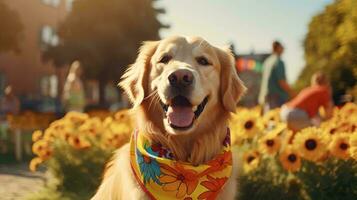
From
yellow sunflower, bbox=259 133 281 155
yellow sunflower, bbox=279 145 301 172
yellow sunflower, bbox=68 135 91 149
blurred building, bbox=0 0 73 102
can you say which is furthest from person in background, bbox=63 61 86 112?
blurred building, bbox=0 0 73 102

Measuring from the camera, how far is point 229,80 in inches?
175

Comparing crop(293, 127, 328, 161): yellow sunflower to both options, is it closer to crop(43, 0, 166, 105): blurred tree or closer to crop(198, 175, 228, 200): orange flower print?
crop(198, 175, 228, 200): orange flower print

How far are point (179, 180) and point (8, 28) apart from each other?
2389 centimetres

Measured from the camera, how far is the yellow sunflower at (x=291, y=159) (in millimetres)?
5695

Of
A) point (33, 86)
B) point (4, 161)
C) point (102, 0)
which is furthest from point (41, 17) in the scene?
point (4, 161)

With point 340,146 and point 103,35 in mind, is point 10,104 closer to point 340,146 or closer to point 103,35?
point 340,146

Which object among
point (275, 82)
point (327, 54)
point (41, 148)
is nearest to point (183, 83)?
point (41, 148)

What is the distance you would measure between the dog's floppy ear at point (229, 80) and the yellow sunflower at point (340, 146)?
1657 millimetres

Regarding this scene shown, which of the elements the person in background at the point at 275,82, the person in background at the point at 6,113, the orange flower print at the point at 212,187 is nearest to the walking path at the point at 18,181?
the person in background at the point at 6,113

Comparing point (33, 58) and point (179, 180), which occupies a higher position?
point (179, 180)

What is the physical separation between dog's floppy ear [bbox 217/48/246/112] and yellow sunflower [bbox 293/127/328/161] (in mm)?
1496

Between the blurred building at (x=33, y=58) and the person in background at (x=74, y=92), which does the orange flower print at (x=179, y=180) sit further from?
the blurred building at (x=33, y=58)

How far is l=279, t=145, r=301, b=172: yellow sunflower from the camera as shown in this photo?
5.70m

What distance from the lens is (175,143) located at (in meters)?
4.26
